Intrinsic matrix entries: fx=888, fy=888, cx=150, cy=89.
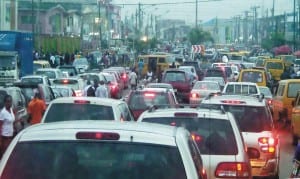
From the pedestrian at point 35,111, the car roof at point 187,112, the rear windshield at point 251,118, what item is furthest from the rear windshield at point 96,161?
the pedestrian at point 35,111

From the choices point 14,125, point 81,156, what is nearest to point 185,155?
point 81,156

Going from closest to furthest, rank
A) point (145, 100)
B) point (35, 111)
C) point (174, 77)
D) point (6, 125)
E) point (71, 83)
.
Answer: point (6, 125) → point (35, 111) → point (145, 100) → point (71, 83) → point (174, 77)

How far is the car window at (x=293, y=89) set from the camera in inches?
1161

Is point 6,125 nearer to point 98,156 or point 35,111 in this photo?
point 35,111

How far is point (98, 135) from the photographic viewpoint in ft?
21.6

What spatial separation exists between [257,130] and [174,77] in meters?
29.3

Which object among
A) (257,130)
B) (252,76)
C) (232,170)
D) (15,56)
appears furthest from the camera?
(15,56)

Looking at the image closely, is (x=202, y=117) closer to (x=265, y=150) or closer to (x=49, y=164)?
(x=265, y=150)

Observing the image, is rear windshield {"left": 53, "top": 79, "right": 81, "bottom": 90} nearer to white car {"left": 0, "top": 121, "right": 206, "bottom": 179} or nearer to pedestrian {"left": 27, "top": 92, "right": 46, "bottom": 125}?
pedestrian {"left": 27, "top": 92, "right": 46, "bottom": 125}

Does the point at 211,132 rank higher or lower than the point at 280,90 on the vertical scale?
higher

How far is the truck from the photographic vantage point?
45.9 meters

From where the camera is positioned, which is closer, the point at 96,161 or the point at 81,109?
the point at 96,161

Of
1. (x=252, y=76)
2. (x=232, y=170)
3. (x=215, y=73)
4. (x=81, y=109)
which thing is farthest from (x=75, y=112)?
(x=215, y=73)

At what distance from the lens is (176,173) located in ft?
21.1
